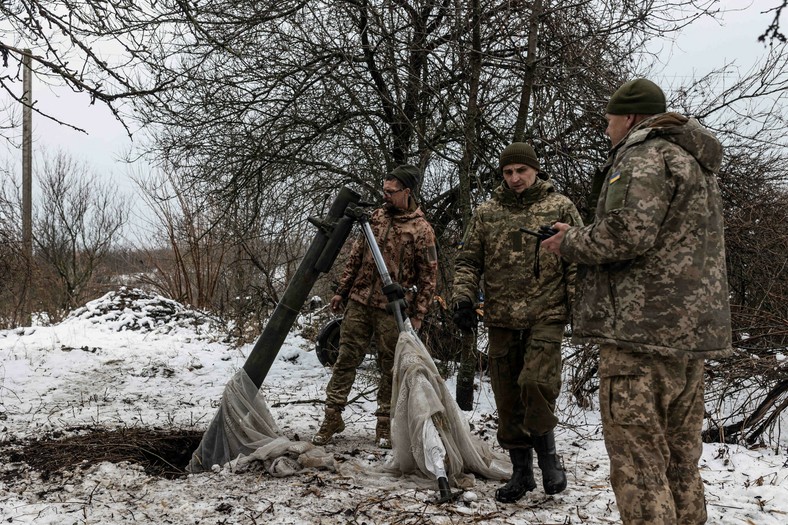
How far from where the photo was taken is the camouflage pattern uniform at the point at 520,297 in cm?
338

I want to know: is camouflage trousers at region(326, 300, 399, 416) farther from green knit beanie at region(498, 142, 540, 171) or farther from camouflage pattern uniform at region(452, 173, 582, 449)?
green knit beanie at region(498, 142, 540, 171)

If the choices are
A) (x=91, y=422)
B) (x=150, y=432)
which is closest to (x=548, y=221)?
(x=150, y=432)

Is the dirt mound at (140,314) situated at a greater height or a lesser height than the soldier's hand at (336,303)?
lesser

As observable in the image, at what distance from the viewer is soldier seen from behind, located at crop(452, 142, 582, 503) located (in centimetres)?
339

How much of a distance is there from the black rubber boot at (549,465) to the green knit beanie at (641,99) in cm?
186

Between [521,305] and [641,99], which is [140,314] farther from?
[641,99]

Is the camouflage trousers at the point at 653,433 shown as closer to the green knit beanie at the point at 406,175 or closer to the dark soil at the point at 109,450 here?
the green knit beanie at the point at 406,175

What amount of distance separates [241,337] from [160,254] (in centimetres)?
694

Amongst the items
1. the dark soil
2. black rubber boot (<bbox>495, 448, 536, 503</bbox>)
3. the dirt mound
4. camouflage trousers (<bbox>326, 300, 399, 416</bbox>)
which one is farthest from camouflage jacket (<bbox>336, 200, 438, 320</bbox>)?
the dirt mound

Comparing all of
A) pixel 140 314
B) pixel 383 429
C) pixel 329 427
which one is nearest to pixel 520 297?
pixel 383 429

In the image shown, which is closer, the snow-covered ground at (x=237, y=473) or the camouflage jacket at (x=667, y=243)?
the camouflage jacket at (x=667, y=243)

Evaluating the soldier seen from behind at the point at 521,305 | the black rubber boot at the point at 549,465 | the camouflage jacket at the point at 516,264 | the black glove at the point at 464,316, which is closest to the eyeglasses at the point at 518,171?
the soldier seen from behind at the point at 521,305

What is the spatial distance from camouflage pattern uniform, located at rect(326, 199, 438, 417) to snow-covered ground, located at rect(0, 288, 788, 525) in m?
0.54

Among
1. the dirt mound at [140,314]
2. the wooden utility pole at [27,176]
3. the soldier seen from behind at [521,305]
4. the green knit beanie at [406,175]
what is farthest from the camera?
the wooden utility pole at [27,176]
